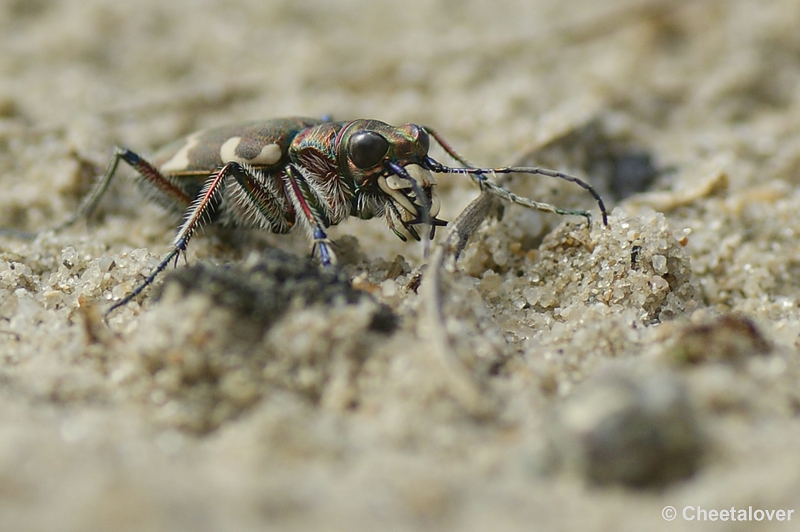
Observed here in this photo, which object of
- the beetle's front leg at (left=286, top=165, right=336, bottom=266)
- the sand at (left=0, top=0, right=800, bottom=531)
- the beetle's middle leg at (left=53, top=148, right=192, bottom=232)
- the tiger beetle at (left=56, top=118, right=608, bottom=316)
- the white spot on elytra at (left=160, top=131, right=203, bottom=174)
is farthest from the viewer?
the white spot on elytra at (left=160, top=131, right=203, bottom=174)

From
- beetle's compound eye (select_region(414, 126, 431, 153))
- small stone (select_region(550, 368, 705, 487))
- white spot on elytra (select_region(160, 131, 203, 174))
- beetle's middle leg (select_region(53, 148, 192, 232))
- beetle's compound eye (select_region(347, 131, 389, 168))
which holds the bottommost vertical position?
small stone (select_region(550, 368, 705, 487))

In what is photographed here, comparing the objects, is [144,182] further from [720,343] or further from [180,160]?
[720,343]

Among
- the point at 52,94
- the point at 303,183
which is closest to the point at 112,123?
the point at 52,94

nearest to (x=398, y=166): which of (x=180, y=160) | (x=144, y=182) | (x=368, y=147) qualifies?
(x=368, y=147)

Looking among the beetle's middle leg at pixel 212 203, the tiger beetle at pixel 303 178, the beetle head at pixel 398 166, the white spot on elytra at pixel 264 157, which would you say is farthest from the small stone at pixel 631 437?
the white spot on elytra at pixel 264 157

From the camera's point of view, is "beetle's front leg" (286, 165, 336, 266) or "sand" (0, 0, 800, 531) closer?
"sand" (0, 0, 800, 531)

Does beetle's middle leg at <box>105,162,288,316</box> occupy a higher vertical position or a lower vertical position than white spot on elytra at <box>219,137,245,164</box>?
lower

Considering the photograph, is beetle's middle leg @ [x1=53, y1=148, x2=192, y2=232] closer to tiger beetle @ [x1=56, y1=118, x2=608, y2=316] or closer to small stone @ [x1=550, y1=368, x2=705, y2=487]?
tiger beetle @ [x1=56, y1=118, x2=608, y2=316]

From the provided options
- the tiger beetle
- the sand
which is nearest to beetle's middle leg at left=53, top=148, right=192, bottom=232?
the tiger beetle
